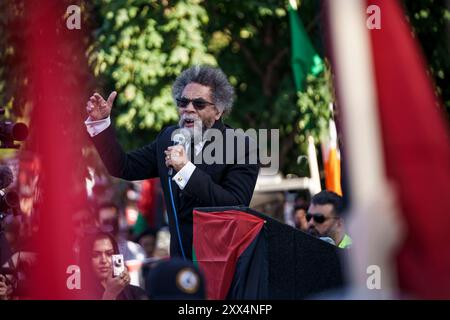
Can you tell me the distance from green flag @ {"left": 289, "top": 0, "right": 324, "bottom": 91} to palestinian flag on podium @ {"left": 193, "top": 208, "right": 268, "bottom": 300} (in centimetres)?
945

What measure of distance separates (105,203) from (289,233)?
5.62 m

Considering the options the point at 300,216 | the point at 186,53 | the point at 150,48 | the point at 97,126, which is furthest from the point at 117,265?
the point at 150,48

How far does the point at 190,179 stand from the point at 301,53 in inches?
362

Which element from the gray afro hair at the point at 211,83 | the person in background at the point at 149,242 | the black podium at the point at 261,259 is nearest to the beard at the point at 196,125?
the gray afro hair at the point at 211,83

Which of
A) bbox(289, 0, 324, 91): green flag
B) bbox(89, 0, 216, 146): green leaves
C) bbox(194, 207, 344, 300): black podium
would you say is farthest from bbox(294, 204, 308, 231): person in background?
bbox(194, 207, 344, 300): black podium

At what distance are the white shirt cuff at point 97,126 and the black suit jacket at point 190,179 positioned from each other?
0.06 ft

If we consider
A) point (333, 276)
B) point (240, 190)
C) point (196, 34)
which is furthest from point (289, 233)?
point (196, 34)

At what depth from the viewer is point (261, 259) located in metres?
4.94

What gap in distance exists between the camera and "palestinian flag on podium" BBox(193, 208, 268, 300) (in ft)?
16.1

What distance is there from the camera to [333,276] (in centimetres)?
503

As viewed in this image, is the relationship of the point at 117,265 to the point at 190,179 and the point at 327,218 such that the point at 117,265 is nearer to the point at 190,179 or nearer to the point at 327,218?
the point at 190,179

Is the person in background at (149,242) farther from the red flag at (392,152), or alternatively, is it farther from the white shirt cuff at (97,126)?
→ the red flag at (392,152)

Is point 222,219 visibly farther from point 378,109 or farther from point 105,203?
point 105,203

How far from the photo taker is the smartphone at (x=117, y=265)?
6.17 meters
